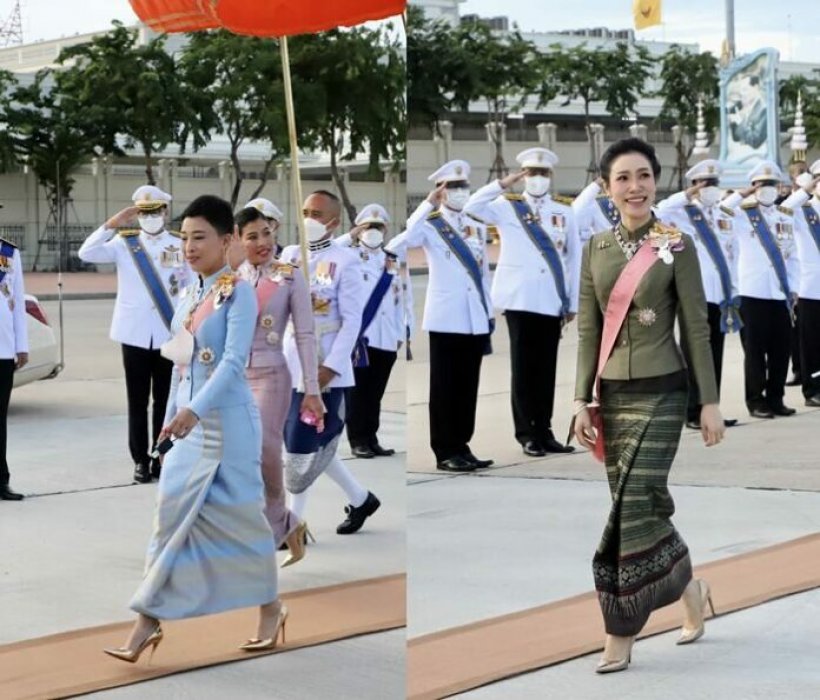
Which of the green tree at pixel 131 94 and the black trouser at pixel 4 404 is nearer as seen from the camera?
the green tree at pixel 131 94

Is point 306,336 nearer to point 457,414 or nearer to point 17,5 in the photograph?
point 457,414

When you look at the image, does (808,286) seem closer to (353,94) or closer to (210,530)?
(353,94)

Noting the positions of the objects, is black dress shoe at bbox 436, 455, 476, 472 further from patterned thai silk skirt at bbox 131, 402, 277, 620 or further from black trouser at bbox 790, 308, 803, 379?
black trouser at bbox 790, 308, 803, 379

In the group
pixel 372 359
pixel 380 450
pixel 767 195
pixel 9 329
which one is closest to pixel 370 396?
pixel 372 359

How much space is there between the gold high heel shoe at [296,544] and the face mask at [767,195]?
1.35 metres

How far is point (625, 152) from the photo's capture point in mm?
5043

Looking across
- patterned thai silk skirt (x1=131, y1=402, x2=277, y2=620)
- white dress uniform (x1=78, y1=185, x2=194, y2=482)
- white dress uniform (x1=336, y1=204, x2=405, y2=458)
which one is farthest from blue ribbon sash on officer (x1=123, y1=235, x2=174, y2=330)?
white dress uniform (x1=336, y1=204, x2=405, y2=458)

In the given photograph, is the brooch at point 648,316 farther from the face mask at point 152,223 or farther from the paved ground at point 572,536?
the face mask at point 152,223

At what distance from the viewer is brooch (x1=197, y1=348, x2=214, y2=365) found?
16.7 ft

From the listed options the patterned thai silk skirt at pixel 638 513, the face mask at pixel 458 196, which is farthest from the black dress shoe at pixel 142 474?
the patterned thai silk skirt at pixel 638 513

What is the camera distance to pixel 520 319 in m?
6.20

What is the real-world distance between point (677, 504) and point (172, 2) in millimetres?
1686

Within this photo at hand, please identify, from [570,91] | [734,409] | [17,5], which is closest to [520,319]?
[734,409]

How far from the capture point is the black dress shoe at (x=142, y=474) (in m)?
5.64
